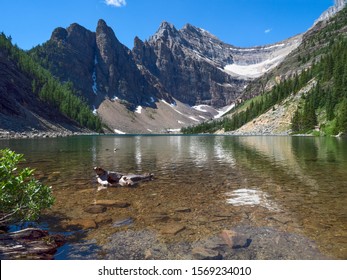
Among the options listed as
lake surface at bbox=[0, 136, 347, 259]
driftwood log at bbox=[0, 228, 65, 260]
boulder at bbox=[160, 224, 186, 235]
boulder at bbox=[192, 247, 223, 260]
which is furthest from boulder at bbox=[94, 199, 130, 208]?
boulder at bbox=[192, 247, 223, 260]

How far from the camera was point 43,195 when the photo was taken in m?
11.6

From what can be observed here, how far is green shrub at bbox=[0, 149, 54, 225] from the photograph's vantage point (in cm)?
995

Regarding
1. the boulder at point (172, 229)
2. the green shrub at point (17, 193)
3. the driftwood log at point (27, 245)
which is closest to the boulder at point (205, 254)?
the boulder at point (172, 229)

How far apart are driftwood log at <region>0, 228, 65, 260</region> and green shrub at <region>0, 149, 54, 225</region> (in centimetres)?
104

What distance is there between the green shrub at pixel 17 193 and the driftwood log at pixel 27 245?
1.04 meters

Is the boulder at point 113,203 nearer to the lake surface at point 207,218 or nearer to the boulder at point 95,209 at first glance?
the lake surface at point 207,218

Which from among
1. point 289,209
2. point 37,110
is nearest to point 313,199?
point 289,209

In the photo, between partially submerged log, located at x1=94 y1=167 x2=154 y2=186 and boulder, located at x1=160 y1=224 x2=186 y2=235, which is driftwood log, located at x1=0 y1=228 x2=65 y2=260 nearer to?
boulder, located at x1=160 y1=224 x2=186 y2=235

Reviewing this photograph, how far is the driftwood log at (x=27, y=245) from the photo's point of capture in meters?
8.84

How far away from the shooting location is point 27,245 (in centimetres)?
927

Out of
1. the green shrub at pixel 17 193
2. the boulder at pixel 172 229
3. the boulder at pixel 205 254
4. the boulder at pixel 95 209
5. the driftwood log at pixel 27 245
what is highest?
the green shrub at pixel 17 193

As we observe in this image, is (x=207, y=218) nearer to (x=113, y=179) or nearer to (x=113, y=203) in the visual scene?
(x=113, y=203)
